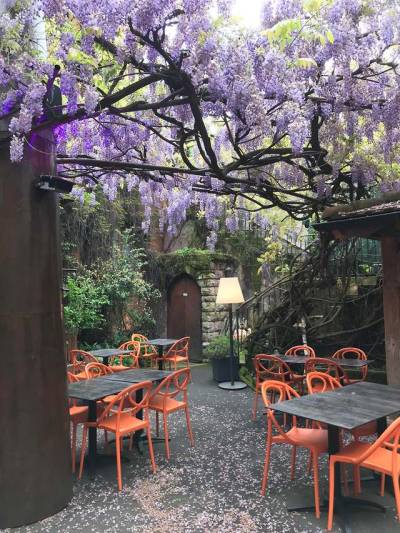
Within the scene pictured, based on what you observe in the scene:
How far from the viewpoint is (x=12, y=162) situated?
2902 mm

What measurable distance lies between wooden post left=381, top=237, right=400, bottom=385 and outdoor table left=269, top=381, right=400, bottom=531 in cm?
137

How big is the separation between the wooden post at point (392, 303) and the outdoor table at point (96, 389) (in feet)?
8.09

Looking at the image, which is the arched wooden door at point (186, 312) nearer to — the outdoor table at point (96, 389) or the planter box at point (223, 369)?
the planter box at point (223, 369)

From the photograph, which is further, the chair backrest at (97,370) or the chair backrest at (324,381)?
the chair backrest at (97,370)

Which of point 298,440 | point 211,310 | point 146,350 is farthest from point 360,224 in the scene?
point 211,310

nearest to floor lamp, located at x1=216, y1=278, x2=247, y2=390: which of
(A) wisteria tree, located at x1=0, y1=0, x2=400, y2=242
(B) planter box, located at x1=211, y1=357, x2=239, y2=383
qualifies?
(B) planter box, located at x1=211, y1=357, x2=239, y2=383

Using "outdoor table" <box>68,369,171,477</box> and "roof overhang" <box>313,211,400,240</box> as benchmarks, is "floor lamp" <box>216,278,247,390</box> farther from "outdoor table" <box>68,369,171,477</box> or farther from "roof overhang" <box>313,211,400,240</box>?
"roof overhang" <box>313,211,400,240</box>

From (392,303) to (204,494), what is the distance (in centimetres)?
281

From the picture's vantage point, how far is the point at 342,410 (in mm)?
2932

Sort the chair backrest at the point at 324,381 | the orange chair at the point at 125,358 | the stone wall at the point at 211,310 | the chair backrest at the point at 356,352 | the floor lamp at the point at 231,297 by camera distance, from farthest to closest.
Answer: the stone wall at the point at 211,310 < the floor lamp at the point at 231,297 < the orange chair at the point at 125,358 < the chair backrest at the point at 356,352 < the chair backrest at the point at 324,381

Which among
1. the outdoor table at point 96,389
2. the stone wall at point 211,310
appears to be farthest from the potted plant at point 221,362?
the outdoor table at point 96,389

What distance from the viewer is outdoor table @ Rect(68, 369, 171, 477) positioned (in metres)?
3.61

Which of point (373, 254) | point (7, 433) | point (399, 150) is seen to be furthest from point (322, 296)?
point (7, 433)

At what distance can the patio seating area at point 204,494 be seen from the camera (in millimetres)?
2797
